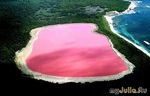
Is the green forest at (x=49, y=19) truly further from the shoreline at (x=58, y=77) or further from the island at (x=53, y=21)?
the shoreline at (x=58, y=77)

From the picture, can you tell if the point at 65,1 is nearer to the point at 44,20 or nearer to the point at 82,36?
the point at 44,20

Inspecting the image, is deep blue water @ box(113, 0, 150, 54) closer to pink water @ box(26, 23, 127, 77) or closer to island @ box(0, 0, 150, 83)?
island @ box(0, 0, 150, 83)

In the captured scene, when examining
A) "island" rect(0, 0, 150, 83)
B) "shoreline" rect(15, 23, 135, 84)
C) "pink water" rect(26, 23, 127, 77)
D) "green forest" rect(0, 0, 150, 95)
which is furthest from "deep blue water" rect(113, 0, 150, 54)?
"shoreline" rect(15, 23, 135, 84)

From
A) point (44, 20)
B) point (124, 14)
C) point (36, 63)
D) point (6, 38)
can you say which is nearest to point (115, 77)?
point (36, 63)

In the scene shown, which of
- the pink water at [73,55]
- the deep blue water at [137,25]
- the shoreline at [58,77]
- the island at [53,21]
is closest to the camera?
the shoreline at [58,77]

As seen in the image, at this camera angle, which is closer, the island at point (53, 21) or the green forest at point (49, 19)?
the island at point (53, 21)

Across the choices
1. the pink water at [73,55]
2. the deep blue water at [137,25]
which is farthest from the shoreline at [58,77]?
the deep blue water at [137,25]

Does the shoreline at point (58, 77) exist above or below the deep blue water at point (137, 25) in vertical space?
below
